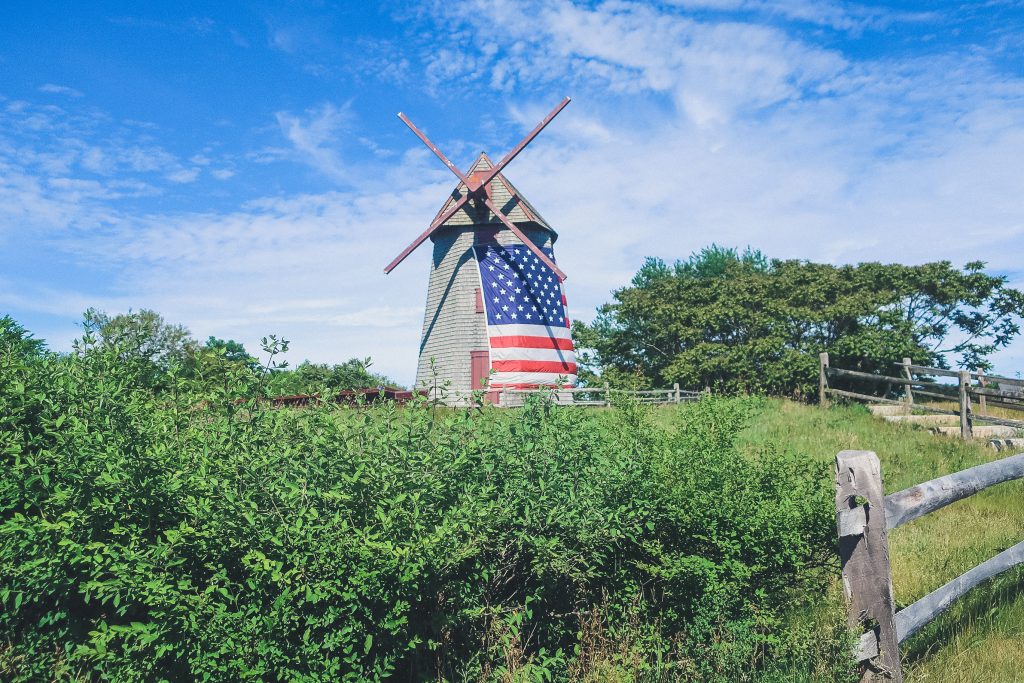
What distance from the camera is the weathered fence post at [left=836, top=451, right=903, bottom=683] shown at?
4406mm

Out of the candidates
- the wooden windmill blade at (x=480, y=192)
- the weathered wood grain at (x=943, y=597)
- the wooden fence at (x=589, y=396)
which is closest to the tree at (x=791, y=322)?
the wooden fence at (x=589, y=396)

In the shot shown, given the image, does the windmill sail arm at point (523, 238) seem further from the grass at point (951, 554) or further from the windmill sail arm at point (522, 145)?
the grass at point (951, 554)

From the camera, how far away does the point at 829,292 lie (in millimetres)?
31516

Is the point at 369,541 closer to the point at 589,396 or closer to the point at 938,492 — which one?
the point at 938,492

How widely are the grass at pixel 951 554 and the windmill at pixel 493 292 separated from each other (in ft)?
33.9

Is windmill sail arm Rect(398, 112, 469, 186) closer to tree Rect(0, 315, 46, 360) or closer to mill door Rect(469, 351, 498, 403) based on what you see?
mill door Rect(469, 351, 498, 403)

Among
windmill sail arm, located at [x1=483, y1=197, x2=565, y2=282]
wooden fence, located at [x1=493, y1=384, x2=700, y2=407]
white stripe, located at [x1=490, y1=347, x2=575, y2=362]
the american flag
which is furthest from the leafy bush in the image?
windmill sail arm, located at [x1=483, y1=197, x2=565, y2=282]

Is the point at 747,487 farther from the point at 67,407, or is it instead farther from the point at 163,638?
the point at 67,407

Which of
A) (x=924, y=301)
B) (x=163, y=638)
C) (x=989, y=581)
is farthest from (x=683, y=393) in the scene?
(x=163, y=638)

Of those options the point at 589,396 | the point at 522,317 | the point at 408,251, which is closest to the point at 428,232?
the point at 408,251

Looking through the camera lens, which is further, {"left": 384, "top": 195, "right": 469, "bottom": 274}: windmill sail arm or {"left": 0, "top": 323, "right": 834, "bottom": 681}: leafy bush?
{"left": 384, "top": 195, "right": 469, "bottom": 274}: windmill sail arm

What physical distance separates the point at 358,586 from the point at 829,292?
31.8 m

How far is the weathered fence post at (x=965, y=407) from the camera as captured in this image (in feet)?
48.4

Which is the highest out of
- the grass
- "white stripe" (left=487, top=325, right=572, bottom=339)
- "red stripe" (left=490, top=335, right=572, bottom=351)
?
"white stripe" (left=487, top=325, right=572, bottom=339)
